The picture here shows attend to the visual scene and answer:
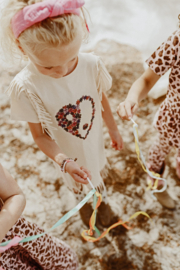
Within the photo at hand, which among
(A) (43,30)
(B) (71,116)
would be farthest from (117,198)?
(A) (43,30)

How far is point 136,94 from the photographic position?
3.50 ft

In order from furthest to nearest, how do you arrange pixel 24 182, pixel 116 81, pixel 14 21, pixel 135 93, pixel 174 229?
1. pixel 116 81
2. pixel 24 182
3. pixel 174 229
4. pixel 135 93
5. pixel 14 21

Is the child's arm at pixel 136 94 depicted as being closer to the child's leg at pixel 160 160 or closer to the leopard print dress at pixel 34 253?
the child's leg at pixel 160 160

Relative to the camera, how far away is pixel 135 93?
107 centimetres

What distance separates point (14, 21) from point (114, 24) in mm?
2120

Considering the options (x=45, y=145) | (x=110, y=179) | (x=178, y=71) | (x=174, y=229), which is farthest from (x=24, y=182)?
(x=178, y=71)

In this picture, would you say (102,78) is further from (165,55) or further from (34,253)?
(34,253)

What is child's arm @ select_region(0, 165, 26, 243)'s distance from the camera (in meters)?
0.74

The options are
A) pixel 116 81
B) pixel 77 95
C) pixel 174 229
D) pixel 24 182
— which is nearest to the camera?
pixel 77 95

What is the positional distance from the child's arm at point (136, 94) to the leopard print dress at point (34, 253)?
556mm

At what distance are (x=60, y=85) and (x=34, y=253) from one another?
0.65 metres

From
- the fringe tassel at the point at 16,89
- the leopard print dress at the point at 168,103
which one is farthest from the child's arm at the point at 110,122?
the fringe tassel at the point at 16,89

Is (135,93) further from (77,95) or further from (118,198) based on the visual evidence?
(118,198)

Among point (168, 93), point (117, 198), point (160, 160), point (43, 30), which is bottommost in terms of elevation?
point (117, 198)
